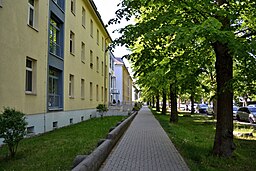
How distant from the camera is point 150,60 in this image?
1027cm

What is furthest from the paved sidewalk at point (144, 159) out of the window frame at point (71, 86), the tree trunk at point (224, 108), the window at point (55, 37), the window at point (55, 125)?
the window frame at point (71, 86)

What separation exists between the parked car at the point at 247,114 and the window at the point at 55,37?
18270 millimetres

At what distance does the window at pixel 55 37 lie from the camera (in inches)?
687

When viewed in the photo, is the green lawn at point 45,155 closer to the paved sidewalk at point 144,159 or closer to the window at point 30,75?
the paved sidewalk at point 144,159

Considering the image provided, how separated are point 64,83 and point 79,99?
4.46 metres

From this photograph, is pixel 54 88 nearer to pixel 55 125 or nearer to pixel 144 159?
pixel 55 125

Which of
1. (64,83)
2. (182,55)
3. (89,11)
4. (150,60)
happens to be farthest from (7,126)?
(89,11)

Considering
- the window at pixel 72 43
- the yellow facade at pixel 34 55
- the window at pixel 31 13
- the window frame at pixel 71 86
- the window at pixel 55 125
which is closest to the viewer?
the yellow facade at pixel 34 55

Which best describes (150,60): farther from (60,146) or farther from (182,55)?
(60,146)

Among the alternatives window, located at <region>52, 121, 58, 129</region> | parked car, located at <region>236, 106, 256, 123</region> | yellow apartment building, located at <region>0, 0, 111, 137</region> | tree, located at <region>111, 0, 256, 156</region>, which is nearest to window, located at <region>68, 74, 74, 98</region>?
yellow apartment building, located at <region>0, 0, 111, 137</region>

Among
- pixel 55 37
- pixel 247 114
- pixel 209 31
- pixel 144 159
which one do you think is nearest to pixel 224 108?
pixel 144 159

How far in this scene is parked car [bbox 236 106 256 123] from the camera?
2785cm

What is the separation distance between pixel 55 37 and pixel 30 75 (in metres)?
5.40

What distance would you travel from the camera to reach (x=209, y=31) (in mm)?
6691
